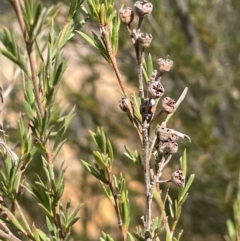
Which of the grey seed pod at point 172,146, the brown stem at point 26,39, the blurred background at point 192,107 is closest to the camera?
the brown stem at point 26,39

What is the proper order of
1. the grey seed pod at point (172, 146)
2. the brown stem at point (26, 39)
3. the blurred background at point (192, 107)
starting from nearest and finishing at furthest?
the brown stem at point (26, 39), the grey seed pod at point (172, 146), the blurred background at point (192, 107)

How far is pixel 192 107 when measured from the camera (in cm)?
188

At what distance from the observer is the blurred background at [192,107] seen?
1645mm

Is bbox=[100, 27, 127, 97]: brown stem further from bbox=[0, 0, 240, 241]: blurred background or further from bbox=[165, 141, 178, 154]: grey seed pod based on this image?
bbox=[0, 0, 240, 241]: blurred background

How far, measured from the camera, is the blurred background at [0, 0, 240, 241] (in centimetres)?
164

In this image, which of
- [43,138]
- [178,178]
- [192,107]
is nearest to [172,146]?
[178,178]

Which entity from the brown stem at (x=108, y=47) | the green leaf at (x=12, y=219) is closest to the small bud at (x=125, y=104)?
the brown stem at (x=108, y=47)

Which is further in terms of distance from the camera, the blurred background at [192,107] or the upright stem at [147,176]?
the blurred background at [192,107]

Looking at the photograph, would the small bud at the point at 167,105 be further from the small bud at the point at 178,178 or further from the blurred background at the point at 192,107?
the blurred background at the point at 192,107

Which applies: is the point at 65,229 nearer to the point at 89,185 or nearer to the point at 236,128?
the point at 89,185

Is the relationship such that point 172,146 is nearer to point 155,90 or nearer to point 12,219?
point 155,90

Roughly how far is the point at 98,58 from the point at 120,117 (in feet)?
1.01

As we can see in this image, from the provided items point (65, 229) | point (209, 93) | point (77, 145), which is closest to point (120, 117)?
point (77, 145)

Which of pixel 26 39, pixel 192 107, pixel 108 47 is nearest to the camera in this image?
pixel 26 39
